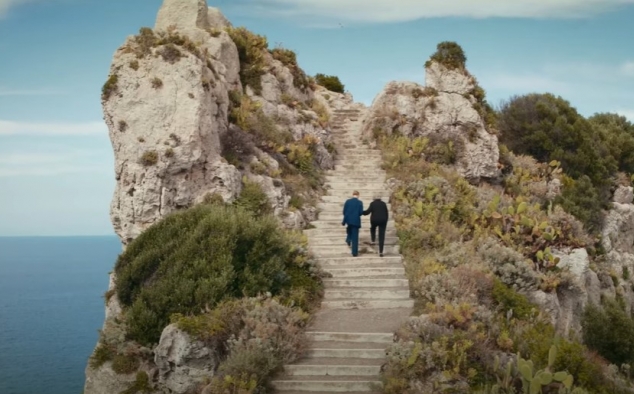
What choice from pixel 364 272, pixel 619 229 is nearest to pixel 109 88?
pixel 364 272

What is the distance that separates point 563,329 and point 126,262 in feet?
37.3

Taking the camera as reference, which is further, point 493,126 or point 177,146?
point 493,126

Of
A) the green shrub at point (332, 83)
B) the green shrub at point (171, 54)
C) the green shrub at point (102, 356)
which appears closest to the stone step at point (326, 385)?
the green shrub at point (102, 356)

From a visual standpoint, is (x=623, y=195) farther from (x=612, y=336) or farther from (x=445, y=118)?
(x=612, y=336)

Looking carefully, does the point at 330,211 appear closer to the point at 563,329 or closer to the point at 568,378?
the point at 563,329

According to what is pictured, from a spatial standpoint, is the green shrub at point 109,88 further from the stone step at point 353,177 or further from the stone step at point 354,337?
the stone step at point 354,337

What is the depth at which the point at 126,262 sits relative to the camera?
15922 mm

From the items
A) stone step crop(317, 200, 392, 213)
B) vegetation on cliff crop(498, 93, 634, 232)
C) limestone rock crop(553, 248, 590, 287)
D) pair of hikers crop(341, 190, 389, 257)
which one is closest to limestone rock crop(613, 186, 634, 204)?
vegetation on cliff crop(498, 93, 634, 232)

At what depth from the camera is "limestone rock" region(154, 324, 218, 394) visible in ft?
40.6

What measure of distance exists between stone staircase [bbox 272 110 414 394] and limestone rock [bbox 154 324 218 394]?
53.9 inches

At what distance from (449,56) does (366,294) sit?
56.1 ft

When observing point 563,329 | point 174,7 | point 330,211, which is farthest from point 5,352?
point 563,329

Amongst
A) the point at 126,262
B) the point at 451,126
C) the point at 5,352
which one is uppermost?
the point at 451,126

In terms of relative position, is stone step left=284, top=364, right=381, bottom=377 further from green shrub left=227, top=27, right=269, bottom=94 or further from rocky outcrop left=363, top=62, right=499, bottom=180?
green shrub left=227, top=27, right=269, bottom=94
